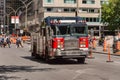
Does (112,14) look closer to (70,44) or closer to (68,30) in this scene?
(68,30)

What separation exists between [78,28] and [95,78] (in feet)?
32.7

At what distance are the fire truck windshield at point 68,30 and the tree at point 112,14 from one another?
73753 millimetres

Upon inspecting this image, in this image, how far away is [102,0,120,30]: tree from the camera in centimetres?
10204

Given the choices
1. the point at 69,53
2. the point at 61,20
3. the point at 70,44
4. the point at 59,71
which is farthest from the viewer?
the point at 61,20

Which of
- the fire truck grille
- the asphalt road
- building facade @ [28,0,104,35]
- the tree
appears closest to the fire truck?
the fire truck grille

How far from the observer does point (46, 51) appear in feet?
93.0

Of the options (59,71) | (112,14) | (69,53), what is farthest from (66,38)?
(112,14)

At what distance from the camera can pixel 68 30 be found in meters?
27.4

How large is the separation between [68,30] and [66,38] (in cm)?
59

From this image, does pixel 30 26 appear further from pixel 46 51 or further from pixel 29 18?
pixel 46 51

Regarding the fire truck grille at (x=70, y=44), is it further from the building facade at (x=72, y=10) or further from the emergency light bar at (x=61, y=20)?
the building facade at (x=72, y=10)

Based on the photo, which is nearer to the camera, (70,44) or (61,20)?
(70,44)

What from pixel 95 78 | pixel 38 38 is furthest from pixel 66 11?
pixel 95 78

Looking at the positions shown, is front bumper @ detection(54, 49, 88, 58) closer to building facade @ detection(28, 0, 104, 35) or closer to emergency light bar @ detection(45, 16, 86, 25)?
emergency light bar @ detection(45, 16, 86, 25)
